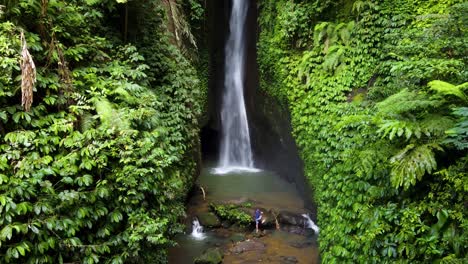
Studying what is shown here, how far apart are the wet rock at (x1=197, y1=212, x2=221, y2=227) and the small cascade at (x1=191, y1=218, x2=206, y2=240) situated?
4.3 inches

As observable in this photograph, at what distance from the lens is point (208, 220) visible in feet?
33.0

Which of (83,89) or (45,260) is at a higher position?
(83,89)

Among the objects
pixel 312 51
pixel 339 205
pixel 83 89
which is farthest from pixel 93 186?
pixel 312 51

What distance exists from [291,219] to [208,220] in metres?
2.46

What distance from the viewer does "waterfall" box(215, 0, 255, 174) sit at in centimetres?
1670

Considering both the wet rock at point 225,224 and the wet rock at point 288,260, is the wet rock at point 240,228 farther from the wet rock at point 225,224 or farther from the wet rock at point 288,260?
the wet rock at point 288,260

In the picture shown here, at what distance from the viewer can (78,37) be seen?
5934mm

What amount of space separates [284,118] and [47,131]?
9.13 metres

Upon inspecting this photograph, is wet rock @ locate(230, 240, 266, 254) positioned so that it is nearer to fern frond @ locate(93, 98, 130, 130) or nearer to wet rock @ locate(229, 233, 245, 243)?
wet rock @ locate(229, 233, 245, 243)

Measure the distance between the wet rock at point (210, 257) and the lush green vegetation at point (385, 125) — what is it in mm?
2673

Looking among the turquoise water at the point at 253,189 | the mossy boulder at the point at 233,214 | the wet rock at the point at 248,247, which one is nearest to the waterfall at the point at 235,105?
the turquoise water at the point at 253,189

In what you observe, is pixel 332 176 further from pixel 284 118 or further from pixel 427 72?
pixel 284 118

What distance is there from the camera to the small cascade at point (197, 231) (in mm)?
9584

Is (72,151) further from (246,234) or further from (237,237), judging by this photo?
(246,234)
